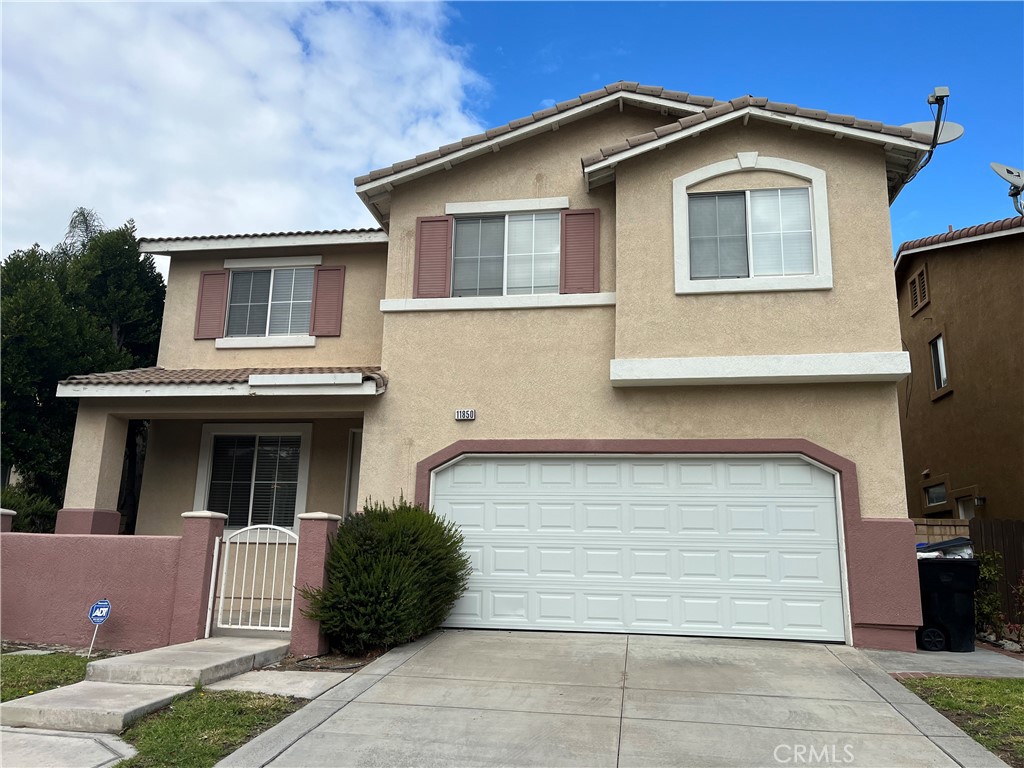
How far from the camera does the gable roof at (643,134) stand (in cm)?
982

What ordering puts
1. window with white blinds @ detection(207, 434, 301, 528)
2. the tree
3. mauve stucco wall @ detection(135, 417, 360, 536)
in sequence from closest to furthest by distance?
mauve stucco wall @ detection(135, 417, 360, 536) < window with white blinds @ detection(207, 434, 301, 528) < the tree

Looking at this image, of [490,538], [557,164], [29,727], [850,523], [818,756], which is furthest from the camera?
[557,164]

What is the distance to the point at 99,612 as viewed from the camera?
8.49 meters

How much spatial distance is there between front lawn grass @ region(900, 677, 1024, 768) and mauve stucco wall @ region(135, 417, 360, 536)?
855cm

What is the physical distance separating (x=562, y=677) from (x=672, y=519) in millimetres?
3087

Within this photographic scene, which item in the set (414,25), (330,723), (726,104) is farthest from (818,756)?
(414,25)

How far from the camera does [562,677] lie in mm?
7438

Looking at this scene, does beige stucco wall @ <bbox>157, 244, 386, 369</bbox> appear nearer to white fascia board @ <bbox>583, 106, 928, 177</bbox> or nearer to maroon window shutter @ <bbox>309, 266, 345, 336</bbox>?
maroon window shutter @ <bbox>309, 266, 345, 336</bbox>

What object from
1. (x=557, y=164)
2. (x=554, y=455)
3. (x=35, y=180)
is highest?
(x=35, y=180)

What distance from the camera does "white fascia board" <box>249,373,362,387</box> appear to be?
10.4m

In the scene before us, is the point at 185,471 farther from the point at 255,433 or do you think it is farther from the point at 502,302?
the point at 502,302

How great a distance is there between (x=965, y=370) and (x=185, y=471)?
15.7 m

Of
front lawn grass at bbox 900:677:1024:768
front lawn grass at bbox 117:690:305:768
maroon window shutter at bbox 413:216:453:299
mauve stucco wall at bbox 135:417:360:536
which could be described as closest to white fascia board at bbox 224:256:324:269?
maroon window shutter at bbox 413:216:453:299

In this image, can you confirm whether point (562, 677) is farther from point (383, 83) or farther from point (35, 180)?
point (35, 180)
